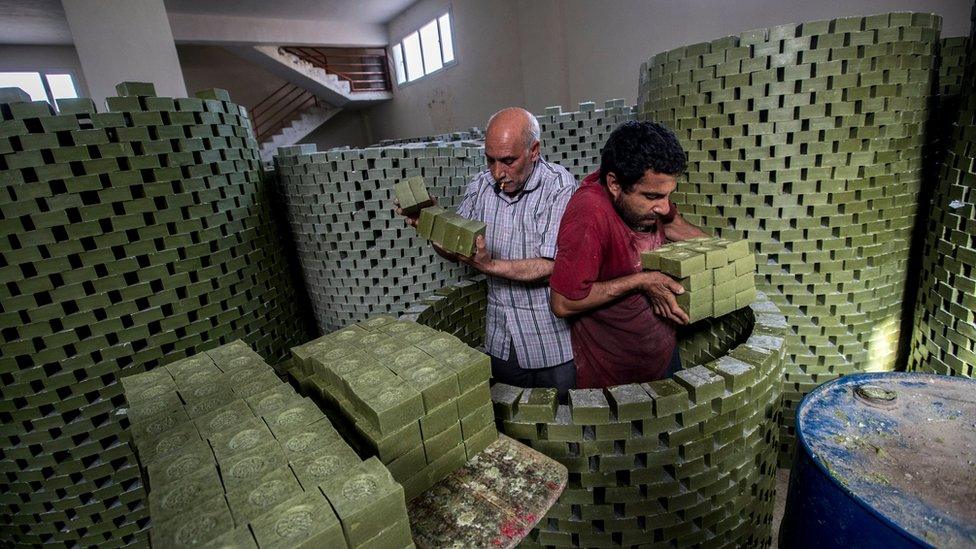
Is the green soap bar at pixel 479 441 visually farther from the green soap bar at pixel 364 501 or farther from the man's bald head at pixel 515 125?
the man's bald head at pixel 515 125

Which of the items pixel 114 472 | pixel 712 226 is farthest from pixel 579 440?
pixel 114 472

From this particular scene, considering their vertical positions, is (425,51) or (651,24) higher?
(425,51)

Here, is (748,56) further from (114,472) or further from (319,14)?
(319,14)

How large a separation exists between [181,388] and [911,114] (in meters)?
4.49

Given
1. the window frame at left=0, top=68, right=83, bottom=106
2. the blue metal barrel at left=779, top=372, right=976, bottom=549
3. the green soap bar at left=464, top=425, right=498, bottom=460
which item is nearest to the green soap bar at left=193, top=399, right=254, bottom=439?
the green soap bar at left=464, top=425, right=498, bottom=460

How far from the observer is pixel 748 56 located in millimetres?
2879

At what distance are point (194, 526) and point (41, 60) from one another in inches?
684

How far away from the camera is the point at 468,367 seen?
156cm

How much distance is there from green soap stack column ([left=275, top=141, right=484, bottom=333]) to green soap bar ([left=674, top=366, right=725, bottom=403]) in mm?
3070

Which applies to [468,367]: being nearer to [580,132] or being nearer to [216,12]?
[580,132]

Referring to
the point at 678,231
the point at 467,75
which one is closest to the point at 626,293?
the point at 678,231

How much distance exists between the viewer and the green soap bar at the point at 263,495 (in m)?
1.12

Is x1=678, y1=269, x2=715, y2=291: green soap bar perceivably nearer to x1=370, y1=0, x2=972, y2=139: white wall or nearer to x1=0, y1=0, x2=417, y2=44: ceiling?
x1=370, y1=0, x2=972, y2=139: white wall

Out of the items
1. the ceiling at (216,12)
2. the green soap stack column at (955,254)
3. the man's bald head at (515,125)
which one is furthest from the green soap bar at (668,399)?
the ceiling at (216,12)
